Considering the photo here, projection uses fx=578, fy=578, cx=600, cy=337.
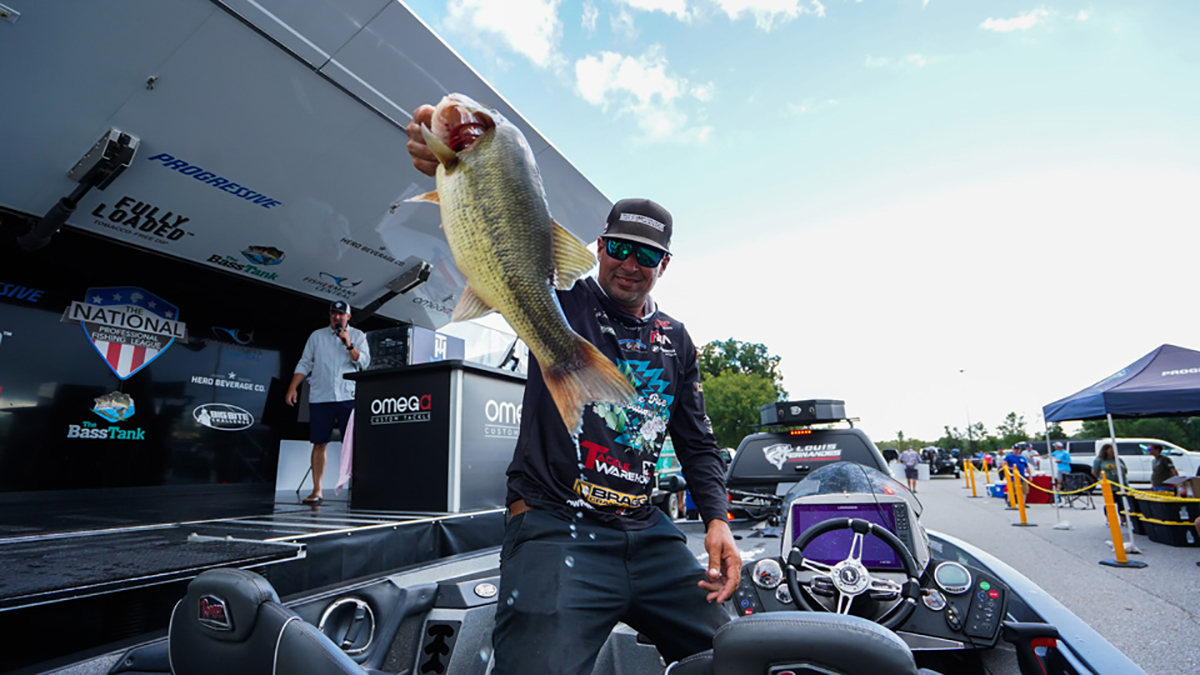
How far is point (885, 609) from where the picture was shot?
2641 millimetres

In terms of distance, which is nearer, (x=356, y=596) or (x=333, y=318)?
(x=356, y=596)

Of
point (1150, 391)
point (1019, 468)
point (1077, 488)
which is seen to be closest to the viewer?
point (1150, 391)

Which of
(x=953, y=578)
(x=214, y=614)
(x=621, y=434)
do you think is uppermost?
(x=621, y=434)

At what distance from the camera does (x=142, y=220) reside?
5.06 metres

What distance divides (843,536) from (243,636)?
2672 mm

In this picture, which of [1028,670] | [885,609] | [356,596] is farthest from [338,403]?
[1028,670]

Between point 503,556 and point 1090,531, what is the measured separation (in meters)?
14.5

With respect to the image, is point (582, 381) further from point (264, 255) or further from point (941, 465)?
point (941, 465)

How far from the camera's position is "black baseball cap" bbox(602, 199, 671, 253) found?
213 cm

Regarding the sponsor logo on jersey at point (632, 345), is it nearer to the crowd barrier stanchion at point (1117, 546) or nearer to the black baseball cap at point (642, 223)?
the black baseball cap at point (642, 223)

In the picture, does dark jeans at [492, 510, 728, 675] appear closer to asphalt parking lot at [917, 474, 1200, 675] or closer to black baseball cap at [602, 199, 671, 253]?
black baseball cap at [602, 199, 671, 253]

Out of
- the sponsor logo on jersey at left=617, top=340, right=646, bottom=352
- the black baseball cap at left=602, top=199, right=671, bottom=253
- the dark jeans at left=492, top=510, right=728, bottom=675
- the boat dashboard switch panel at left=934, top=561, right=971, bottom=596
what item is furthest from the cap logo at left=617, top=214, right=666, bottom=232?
the boat dashboard switch panel at left=934, top=561, right=971, bottom=596

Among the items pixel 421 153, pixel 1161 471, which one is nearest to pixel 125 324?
pixel 421 153

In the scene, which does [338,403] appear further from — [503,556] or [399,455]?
[503,556]
